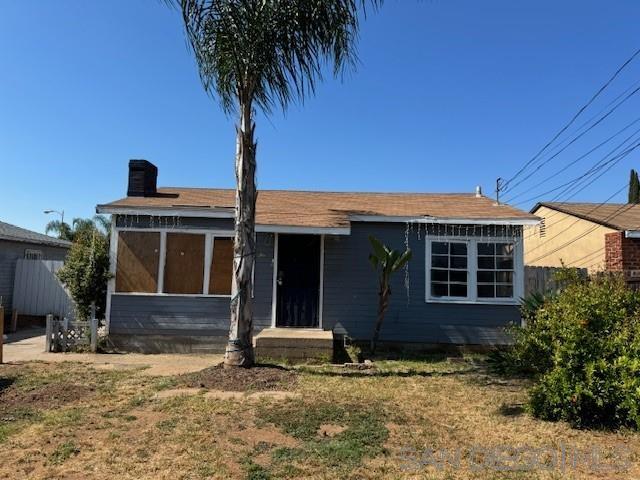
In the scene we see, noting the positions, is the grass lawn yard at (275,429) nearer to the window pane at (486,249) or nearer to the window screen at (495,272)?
the window screen at (495,272)

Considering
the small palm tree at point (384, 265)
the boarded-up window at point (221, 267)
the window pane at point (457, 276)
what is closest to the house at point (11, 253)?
the boarded-up window at point (221, 267)

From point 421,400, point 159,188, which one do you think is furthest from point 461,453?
point 159,188

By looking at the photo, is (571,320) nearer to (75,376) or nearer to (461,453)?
(461,453)

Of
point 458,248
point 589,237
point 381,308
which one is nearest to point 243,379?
point 381,308

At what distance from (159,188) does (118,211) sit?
310cm

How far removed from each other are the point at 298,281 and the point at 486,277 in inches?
163

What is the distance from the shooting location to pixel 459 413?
19.4ft

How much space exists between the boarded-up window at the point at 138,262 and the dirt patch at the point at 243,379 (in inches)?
142

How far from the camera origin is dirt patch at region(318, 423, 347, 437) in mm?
5066

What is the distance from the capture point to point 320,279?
10906 millimetres

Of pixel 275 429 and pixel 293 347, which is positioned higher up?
pixel 293 347

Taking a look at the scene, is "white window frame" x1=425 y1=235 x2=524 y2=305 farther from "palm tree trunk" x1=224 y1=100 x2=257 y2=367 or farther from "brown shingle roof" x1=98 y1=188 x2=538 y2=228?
"palm tree trunk" x1=224 y1=100 x2=257 y2=367

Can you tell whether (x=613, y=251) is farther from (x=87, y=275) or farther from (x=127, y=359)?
(x=87, y=275)

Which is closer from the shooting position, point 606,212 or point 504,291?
point 504,291
